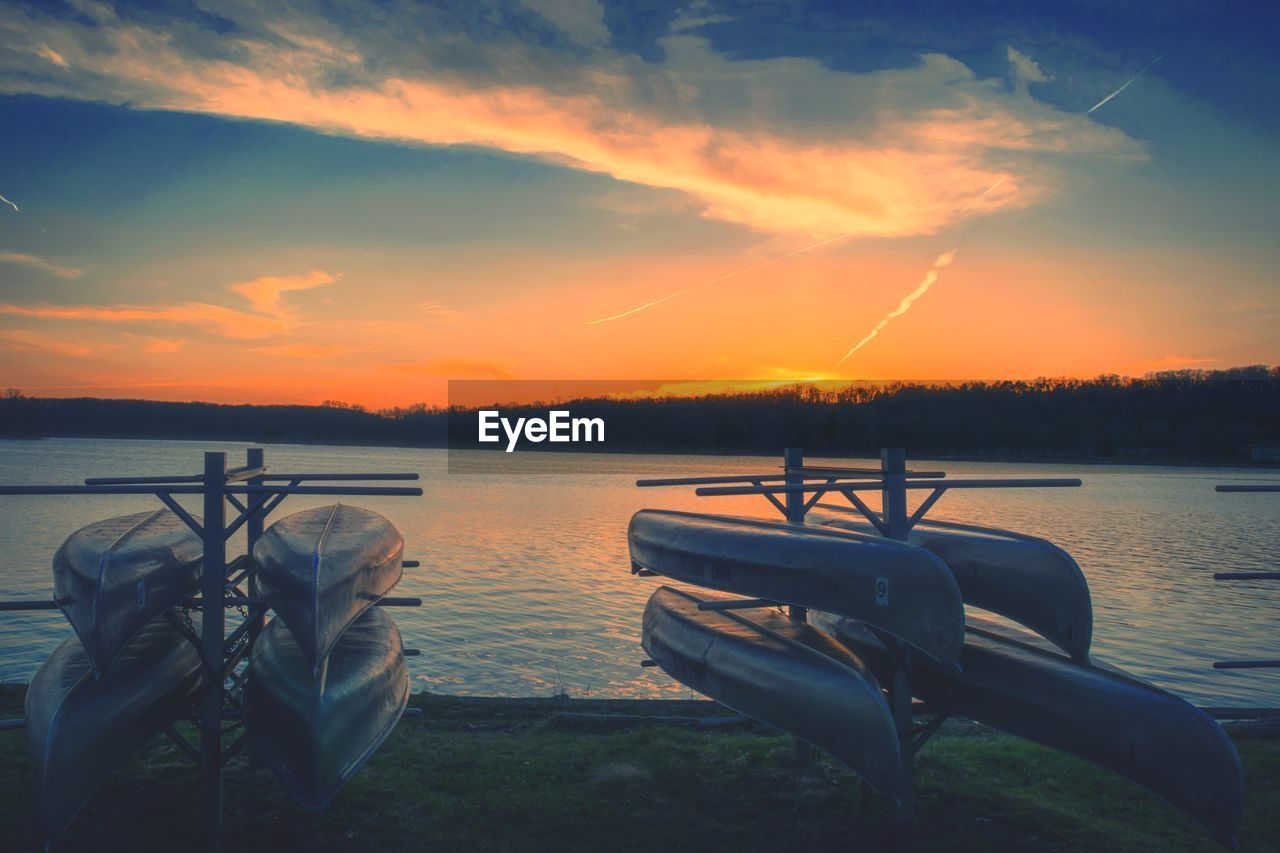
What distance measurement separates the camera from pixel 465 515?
1545 inches

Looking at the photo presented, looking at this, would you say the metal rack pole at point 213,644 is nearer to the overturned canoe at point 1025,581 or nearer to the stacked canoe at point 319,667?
the stacked canoe at point 319,667

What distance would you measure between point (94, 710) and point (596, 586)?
15.9m

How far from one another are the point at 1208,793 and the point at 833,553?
2384mm

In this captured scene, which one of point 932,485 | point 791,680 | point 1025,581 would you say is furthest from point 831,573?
point 1025,581

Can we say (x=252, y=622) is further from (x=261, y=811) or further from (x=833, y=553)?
(x=833, y=553)

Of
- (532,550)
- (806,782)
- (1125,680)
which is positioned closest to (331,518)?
(806,782)

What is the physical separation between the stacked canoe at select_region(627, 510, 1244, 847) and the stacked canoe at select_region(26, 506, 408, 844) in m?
2.50

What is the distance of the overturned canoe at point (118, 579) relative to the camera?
522 centimetres

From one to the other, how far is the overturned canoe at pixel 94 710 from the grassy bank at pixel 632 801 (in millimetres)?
664

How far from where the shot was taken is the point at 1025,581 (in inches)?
241

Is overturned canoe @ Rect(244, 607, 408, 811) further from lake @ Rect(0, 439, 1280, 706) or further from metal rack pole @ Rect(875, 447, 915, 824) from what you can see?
lake @ Rect(0, 439, 1280, 706)

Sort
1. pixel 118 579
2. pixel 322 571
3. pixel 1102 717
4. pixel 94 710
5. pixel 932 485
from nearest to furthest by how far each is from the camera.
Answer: pixel 1102 717, pixel 94 710, pixel 118 579, pixel 322 571, pixel 932 485

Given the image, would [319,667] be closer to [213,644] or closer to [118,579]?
[213,644]

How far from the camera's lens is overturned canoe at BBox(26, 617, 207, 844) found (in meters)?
5.00
